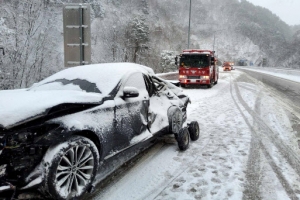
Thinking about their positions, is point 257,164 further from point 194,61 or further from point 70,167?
point 194,61

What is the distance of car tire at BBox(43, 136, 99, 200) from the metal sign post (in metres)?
3.86

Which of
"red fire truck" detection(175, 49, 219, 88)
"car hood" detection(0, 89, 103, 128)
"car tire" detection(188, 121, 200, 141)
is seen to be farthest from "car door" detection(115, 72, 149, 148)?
"red fire truck" detection(175, 49, 219, 88)

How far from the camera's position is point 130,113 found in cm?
407

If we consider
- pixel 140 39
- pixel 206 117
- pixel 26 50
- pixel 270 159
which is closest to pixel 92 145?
pixel 270 159

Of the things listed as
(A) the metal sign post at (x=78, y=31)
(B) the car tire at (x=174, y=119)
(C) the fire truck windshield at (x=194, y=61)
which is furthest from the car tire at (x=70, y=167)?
(C) the fire truck windshield at (x=194, y=61)

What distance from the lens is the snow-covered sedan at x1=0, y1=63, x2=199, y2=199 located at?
2.67 metres

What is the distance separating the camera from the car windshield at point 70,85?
13.3ft

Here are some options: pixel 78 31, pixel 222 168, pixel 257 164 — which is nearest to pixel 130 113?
pixel 222 168

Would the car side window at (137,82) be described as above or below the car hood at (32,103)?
above

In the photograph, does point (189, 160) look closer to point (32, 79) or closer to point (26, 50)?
point (26, 50)

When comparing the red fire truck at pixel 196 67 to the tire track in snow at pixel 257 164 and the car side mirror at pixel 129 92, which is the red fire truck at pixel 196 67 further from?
the car side mirror at pixel 129 92

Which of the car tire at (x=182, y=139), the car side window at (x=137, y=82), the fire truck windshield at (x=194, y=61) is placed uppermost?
the fire truck windshield at (x=194, y=61)

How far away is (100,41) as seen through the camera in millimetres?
44625

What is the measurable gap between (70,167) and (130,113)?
4.48 ft
